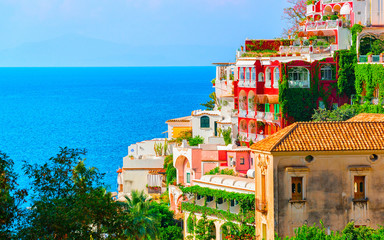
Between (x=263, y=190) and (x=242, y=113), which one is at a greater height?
(x=242, y=113)

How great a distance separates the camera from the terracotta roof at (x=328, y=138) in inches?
1826

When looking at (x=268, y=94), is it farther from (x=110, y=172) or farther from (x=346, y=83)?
(x=110, y=172)

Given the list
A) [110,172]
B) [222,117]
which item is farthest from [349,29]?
[110,172]

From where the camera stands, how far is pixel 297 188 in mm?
46531

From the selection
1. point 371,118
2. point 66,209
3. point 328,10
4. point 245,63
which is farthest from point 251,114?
point 66,209

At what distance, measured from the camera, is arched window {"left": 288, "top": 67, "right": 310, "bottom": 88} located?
70.6 meters

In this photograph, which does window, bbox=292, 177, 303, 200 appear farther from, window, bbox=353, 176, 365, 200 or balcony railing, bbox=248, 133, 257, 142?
balcony railing, bbox=248, 133, 257, 142

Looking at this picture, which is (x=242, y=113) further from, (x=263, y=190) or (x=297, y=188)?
(x=297, y=188)

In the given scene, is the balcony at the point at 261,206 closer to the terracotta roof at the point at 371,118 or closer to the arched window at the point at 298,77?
the terracotta roof at the point at 371,118

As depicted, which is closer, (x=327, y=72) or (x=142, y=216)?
(x=142, y=216)

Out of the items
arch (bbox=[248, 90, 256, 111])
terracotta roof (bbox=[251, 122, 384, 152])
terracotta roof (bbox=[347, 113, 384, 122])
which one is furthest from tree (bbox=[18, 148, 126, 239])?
arch (bbox=[248, 90, 256, 111])

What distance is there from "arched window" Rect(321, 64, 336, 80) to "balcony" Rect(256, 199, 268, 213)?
25.1 m

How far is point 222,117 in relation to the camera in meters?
78.9

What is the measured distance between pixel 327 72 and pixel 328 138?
81.9 feet
